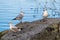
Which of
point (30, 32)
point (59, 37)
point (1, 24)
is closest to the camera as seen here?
point (59, 37)

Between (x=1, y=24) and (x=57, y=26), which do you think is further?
(x=1, y=24)

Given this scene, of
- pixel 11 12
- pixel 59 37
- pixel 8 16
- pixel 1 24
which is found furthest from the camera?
pixel 11 12

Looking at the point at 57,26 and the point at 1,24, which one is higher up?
the point at 57,26

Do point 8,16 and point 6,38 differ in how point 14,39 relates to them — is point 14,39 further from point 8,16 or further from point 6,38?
point 8,16

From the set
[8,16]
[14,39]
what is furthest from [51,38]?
[8,16]

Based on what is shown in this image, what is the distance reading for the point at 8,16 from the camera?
16.5m

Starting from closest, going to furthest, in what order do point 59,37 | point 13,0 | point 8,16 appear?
point 59,37 < point 8,16 < point 13,0

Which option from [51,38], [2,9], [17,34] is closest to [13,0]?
[2,9]

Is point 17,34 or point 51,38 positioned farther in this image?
point 17,34

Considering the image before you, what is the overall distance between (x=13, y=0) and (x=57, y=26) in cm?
1649

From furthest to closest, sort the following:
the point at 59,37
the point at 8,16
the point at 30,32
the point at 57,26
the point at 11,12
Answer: the point at 11,12 < the point at 8,16 < the point at 30,32 < the point at 57,26 < the point at 59,37

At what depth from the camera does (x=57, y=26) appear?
7660 millimetres

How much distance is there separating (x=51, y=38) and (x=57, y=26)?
0.79 metres

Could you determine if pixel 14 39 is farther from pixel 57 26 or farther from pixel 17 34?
pixel 57 26
